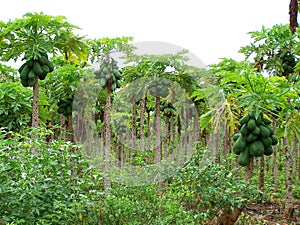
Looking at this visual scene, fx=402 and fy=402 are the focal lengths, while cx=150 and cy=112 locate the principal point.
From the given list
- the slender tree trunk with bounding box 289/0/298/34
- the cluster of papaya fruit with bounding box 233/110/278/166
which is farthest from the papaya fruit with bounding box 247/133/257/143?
the slender tree trunk with bounding box 289/0/298/34

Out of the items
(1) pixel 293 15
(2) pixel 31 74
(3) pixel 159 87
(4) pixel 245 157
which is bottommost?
(4) pixel 245 157

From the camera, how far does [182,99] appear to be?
28.6 ft

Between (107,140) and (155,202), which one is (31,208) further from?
(107,140)

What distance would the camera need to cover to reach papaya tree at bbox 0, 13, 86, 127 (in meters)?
5.59

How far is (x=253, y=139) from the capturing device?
4867 millimetres

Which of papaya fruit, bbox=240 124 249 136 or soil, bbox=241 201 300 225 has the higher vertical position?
papaya fruit, bbox=240 124 249 136

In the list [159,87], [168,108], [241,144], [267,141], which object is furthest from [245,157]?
[168,108]

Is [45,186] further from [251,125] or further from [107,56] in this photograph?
[107,56]

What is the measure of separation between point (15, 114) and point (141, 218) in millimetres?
3559

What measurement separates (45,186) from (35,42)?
8.79 ft

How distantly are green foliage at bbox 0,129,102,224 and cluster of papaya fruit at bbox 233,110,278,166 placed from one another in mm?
1840

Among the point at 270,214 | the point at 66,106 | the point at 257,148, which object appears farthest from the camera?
the point at 270,214

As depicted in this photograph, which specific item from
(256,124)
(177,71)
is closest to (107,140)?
(177,71)

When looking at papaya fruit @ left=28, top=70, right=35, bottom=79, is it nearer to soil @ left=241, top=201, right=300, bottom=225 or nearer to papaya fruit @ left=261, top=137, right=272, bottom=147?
papaya fruit @ left=261, top=137, right=272, bottom=147
